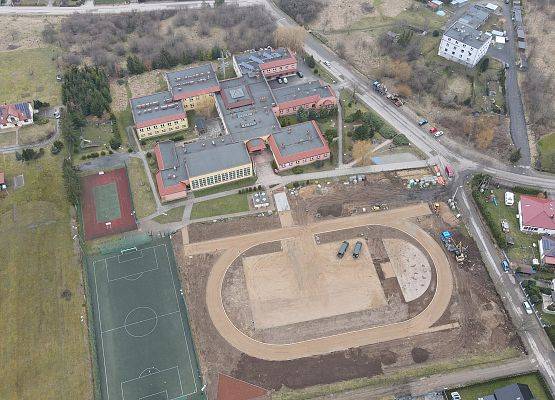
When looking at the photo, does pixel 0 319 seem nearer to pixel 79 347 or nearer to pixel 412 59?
pixel 79 347

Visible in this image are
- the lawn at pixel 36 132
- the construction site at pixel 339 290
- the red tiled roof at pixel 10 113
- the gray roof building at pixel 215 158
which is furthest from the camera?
the red tiled roof at pixel 10 113

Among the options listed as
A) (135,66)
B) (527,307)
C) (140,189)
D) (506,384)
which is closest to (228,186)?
(140,189)

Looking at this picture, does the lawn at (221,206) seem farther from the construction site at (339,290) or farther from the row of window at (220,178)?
the row of window at (220,178)

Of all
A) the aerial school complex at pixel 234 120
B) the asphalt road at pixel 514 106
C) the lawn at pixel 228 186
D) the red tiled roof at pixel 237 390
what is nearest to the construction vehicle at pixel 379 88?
the aerial school complex at pixel 234 120

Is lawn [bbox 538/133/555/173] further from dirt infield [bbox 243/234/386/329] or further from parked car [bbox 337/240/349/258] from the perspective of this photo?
parked car [bbox 337/240/349/258]

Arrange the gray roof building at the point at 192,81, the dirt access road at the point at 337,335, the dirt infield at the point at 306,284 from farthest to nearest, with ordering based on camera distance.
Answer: the gray roof building at the point at 192,81 → the dirt infield at the point at 306,284 → the dirt access road at the point at 337,335

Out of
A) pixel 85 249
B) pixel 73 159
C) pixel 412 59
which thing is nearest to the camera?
pixel 85 249

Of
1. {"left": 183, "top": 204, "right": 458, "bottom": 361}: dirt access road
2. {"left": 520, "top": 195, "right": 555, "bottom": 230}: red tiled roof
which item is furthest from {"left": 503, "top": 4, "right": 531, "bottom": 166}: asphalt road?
{"left": 183, "top": 204, "right": 458, "bottom": 361}: dirt access road

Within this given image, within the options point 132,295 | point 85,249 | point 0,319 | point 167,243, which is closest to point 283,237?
point 167,243
